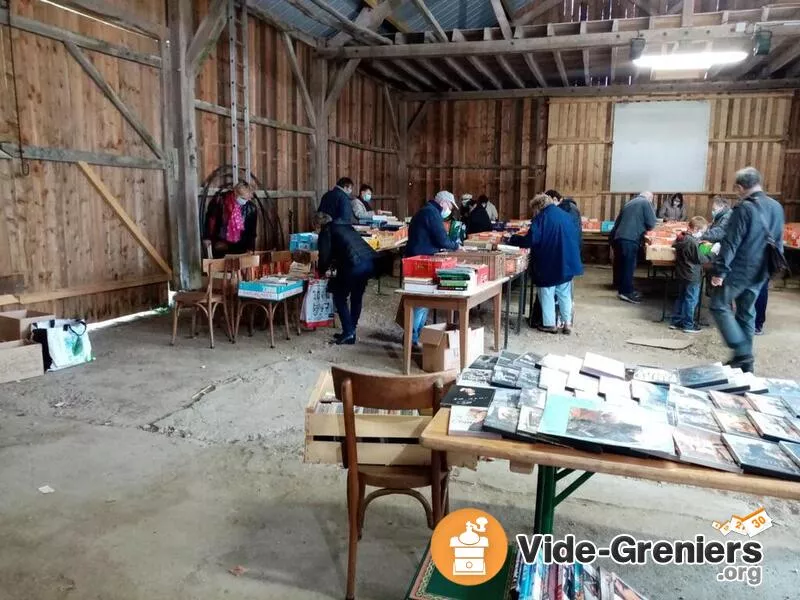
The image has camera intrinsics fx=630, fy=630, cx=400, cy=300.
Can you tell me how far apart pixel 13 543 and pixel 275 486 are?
3.95 feet

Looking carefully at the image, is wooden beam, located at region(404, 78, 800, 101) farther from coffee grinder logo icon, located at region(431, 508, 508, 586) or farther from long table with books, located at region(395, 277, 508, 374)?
coffee grinder logo icon, located at region(431, 508, 508, 586)

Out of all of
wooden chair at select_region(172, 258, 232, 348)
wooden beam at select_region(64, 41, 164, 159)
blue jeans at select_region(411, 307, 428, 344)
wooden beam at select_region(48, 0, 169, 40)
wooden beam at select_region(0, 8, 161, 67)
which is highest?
wooden beam at select_region(48, 0, 169, 40)

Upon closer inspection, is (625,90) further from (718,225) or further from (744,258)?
(744,258)

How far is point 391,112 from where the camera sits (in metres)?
15.2

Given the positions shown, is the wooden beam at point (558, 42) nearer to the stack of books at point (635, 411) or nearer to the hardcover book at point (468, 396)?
the stack of books at point (635, 411)

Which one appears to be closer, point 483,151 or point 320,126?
point 320,126

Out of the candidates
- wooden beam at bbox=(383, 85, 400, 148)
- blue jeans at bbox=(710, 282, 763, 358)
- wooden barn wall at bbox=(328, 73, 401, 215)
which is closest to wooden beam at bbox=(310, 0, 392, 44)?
wooden barn wall at bbox=(328, 73, 401, 215)

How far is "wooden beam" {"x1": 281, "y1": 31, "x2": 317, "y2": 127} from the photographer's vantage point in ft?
33.9

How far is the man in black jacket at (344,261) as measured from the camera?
6484 mm

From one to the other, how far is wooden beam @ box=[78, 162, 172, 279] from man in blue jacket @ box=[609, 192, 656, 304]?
6.42m

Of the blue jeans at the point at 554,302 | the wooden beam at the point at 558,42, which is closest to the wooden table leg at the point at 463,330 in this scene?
the blue jeans at the point at 554,302

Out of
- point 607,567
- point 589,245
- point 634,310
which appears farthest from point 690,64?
point 607,567

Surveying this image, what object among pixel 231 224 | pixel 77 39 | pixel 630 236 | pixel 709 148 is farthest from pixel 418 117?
pixel 77 39

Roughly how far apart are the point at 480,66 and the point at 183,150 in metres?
6.83
